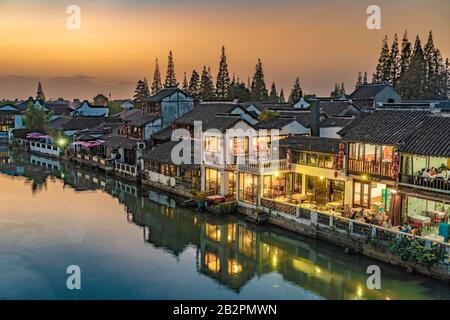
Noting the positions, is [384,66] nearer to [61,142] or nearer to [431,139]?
[61,142]

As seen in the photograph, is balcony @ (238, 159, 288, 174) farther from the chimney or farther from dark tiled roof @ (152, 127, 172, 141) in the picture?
A: dark tiled roof @ (152, 127, 172, 141)

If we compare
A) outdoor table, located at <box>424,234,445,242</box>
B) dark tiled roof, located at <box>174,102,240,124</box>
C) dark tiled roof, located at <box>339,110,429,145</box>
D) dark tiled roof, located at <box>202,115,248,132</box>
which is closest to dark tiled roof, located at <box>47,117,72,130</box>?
dark tiled roof, located at <box>174,102,240,124</box>

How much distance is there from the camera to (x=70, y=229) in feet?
90.9

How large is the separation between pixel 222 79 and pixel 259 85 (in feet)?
27.4

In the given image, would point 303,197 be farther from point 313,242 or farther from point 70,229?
point 70,229

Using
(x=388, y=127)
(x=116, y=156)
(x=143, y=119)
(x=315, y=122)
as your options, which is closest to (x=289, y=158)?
(x=315, y=122)

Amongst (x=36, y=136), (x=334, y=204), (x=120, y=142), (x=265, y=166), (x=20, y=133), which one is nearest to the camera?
(x=334, y=204)

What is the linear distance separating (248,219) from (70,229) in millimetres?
11278

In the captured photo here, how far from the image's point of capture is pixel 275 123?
36.0 metres

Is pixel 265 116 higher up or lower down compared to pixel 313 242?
higher up

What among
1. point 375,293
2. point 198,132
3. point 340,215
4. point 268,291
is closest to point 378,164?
point 340,215

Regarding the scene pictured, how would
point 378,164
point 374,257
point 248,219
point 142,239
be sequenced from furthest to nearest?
point 248,219 < point 142,239 < point 378,164 < point 374,257

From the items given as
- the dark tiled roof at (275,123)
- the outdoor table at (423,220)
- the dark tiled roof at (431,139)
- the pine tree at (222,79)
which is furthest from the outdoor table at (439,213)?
the pine tree at (222,79)
